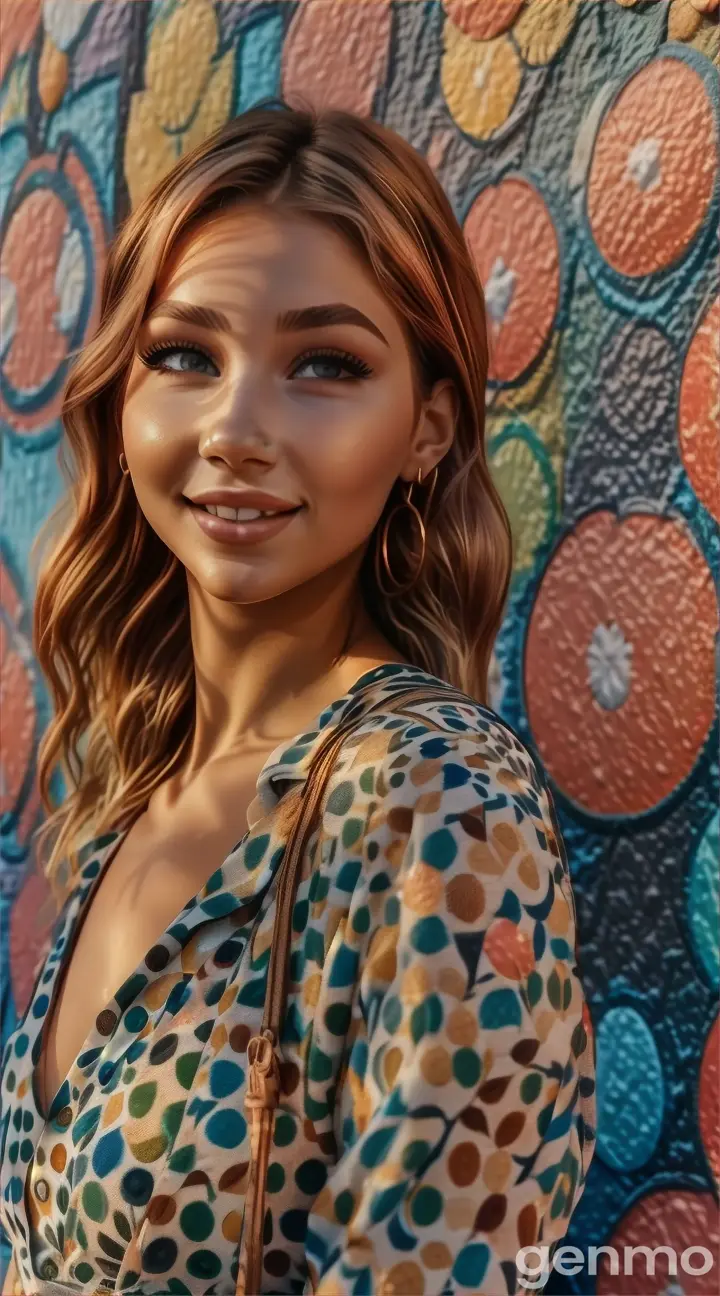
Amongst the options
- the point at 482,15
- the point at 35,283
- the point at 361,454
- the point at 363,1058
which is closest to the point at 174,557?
the point at 361,454

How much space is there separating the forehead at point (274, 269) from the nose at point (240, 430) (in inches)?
2.9

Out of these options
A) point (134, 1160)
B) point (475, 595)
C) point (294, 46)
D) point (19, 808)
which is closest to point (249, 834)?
point (134, 1160)

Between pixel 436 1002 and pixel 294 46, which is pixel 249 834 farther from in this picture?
pixel 294 46

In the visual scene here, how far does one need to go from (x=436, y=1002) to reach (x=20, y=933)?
152 centimetres

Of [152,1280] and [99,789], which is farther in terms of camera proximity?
[99,789]

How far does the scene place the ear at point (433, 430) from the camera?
146 centimetres

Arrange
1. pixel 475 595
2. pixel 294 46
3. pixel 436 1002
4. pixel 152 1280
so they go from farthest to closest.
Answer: pixel 294 46 < pixel 475 595 < pixel 152 1280 < pixel 436 1002

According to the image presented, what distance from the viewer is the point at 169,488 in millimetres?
1399

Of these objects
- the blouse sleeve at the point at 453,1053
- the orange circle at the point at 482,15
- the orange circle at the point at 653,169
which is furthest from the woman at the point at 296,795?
the orange circle at the point at 482,15

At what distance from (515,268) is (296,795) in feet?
3.08

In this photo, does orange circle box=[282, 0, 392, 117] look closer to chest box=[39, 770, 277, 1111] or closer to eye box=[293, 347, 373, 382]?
eye box=[293, 347, 373, 382]

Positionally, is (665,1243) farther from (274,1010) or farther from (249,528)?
(249,528)

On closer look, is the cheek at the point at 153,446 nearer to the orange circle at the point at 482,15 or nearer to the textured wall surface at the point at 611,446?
the textured wall surface at the point at 611,446

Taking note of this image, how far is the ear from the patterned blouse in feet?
0.87
